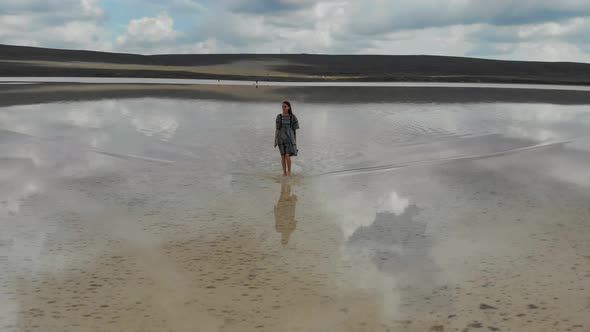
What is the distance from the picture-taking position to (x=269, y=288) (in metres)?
5.54

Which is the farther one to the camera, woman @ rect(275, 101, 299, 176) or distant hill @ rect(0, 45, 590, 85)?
distant hill @ rect(0, 45, 590, 85)

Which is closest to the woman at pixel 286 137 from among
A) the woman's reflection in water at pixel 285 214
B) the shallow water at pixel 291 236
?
the shallow water at pixel 291 236

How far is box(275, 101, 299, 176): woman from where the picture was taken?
36.8 ft

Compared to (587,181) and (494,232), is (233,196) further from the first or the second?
(587,181)

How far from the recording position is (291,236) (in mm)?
7254

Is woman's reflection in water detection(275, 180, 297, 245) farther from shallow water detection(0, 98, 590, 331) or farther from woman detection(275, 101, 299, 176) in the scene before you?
woman detection(275, 101, 299, 176)

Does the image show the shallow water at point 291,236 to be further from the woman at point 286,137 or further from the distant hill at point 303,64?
the distant hill at point 303,64

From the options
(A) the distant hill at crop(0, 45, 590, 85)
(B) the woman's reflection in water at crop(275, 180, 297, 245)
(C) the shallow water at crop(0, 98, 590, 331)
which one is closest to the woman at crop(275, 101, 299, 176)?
(C) the shallow water at crop(0, 98, 590, 331)

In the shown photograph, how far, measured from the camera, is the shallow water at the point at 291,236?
505 cm

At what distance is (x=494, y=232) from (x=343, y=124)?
13.0 metres

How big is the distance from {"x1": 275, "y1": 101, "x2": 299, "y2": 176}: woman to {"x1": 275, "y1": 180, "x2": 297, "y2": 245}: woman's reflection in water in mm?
1110

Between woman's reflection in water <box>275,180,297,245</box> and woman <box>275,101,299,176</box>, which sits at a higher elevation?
woman <box>275,101,299,176</box>

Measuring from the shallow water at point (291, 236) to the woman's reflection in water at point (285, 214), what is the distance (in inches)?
1.3

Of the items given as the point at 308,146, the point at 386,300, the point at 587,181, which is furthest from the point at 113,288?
the point at 308,146
